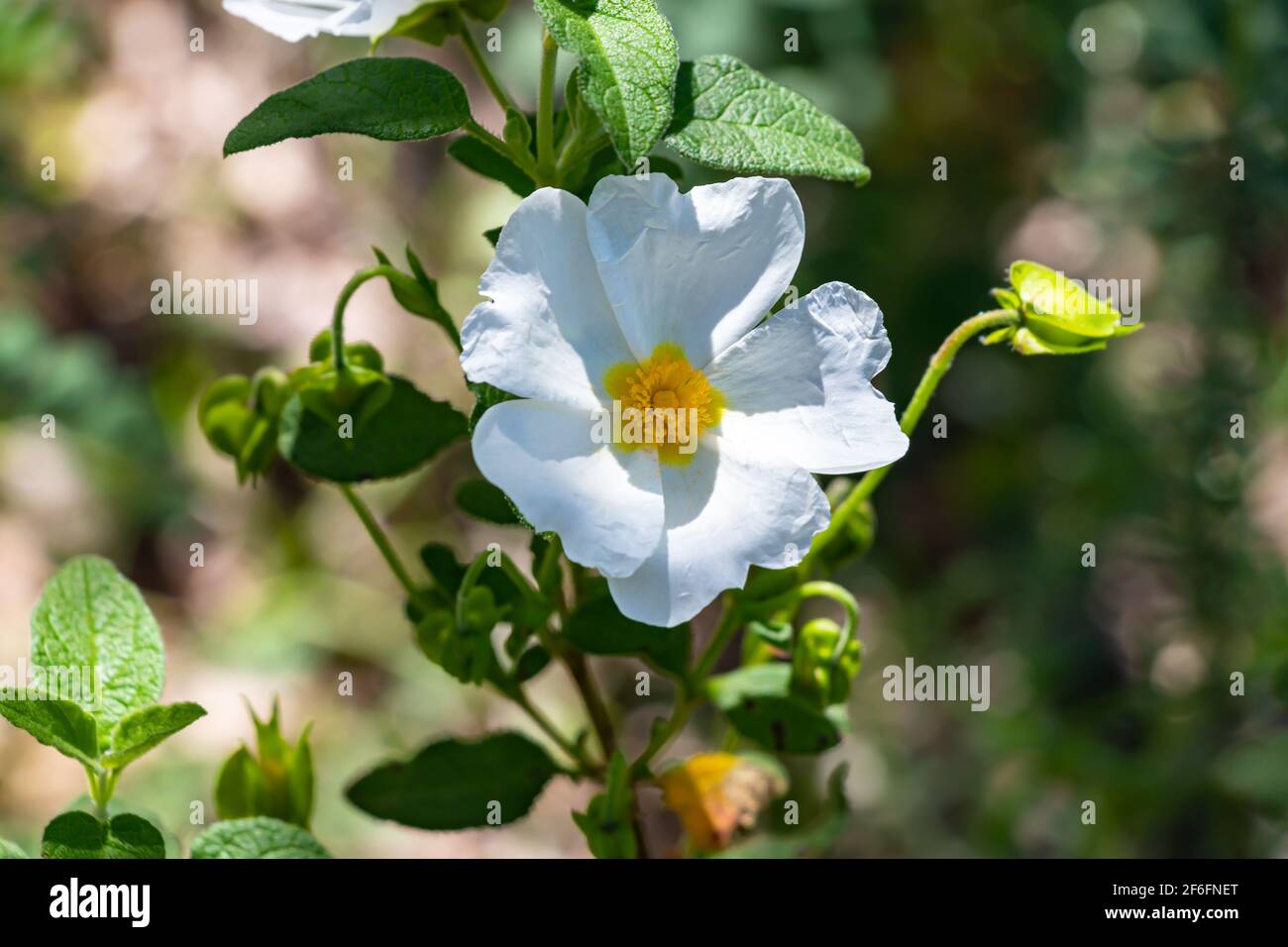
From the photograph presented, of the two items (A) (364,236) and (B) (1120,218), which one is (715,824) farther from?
(A) (364,236)

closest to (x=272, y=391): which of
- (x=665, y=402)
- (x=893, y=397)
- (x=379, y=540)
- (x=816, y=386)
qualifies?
(x=379, y=540)

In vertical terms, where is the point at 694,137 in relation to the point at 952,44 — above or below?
below

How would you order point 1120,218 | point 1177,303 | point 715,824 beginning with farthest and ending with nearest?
point 1120,218
point 1177,303
point 715,824

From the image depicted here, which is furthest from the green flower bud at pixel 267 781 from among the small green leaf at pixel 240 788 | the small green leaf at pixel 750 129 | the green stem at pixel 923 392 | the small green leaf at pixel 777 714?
the small green leaf at pixel 750 129

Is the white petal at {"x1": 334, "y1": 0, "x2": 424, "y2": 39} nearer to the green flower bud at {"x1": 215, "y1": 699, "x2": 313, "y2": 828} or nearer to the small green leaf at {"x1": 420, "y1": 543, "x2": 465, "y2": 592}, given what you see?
the small green leaf at {"x1": 420, "y1": 543, "x2": 465, "y2": 592}

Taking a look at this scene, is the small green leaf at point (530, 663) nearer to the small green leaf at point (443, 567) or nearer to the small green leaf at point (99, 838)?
the small green leaf at point (443, 567)
